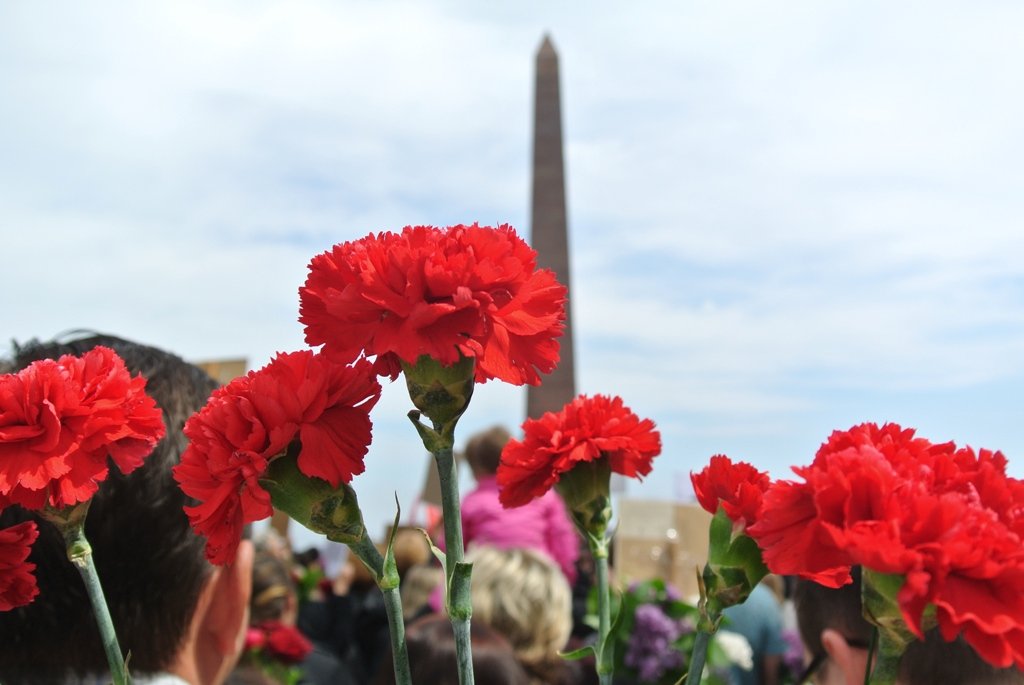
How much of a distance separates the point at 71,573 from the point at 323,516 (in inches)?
26.4

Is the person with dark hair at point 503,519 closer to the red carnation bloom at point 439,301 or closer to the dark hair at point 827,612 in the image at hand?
the dark hair at point 827,612

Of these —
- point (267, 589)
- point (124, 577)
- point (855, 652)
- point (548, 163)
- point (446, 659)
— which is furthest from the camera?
point (548, 163)

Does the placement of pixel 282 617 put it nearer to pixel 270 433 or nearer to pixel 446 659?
pixel 446 659

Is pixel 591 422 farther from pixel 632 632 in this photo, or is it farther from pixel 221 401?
pixel 632 632

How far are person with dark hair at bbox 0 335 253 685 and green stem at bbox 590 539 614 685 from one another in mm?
567

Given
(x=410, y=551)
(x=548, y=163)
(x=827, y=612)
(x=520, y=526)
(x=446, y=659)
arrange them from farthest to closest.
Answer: (x=548, y=163) → (x=410, y=551) → (x=520, y=526) → (x=446, y=659) → (x=827, y=612)

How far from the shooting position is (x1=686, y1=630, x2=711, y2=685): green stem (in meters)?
0.59

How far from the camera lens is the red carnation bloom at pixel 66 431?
630 mm

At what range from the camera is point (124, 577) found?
46.3 inches

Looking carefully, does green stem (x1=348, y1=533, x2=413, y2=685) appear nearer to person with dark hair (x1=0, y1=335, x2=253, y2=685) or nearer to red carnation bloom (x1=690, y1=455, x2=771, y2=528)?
red carnation bloom (x1=690, y1=455, x2=771, y2=528)

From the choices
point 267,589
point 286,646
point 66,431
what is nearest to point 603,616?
point 66,431

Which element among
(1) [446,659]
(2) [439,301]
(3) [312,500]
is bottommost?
(1) [446,659]

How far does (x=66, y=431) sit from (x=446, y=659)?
1.56 m

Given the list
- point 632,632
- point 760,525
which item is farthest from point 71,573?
point 632,632
